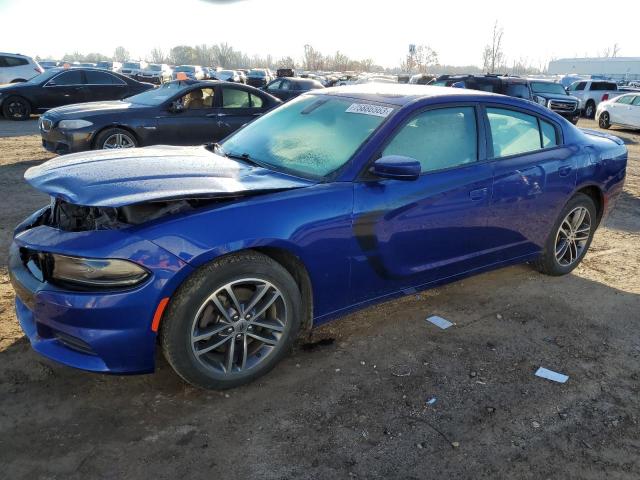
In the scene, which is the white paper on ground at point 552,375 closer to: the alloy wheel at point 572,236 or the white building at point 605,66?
the alloy wheel at point 572,236

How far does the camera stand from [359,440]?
254 cm

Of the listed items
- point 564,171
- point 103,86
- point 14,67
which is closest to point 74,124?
point 564,171

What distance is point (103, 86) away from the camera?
47.5ft

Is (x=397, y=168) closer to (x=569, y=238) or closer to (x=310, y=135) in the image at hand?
(x=310, y=135)

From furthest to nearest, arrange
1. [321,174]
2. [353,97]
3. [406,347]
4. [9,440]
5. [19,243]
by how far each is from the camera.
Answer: [353,97]
[406,347]
[321,174]
[19,243]
[9,440]

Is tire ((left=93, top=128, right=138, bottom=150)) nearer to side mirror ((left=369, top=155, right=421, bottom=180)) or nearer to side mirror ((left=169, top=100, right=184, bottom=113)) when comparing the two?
side mirror ((left=169, top=100, right=184, bottom=113))

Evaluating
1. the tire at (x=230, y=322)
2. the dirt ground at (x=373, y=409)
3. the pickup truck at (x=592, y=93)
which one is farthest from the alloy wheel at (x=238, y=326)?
the pickup truck at (x=592, y=93)

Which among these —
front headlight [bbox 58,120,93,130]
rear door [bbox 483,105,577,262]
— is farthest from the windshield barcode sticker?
front headlight [bbox 58,120,93,130]

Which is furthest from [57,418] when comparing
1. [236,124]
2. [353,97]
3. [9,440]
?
[236,124]

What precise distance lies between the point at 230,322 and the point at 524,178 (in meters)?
2.45

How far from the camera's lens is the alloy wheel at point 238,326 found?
107 inches

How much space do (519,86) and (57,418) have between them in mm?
14942

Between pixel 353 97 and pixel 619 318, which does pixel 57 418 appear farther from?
pixel 619 318

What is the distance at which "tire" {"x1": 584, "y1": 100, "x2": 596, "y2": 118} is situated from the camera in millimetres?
23380
